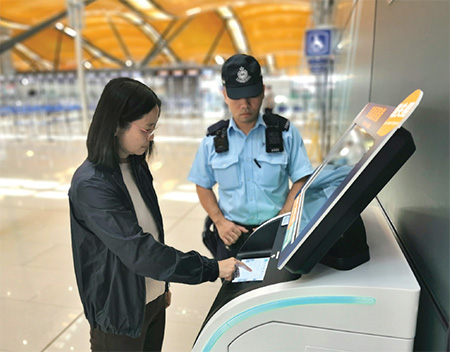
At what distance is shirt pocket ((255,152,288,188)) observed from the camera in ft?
6.14

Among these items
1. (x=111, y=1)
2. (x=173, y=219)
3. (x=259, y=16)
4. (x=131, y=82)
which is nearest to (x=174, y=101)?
(x=111, y=1)

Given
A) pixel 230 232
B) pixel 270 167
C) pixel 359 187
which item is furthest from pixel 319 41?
pixel 359 187

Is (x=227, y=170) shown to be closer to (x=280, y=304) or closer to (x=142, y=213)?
(x=142, y=213)

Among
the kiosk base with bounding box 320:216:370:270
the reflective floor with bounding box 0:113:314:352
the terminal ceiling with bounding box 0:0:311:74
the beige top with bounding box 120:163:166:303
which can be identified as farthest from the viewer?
the terminal ceiling with bounding box 0:0:311:74

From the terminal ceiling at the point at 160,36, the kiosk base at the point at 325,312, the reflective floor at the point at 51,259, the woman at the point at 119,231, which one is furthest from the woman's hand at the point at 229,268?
the terminal ceiling at the point at 160,36

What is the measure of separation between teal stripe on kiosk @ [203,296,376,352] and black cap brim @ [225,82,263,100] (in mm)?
971

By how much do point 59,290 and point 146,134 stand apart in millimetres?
2341

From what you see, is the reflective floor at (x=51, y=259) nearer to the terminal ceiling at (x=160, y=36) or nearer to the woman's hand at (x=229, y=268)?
the woman's hand at (x=229, y=268)

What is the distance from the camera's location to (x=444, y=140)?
0.99 m

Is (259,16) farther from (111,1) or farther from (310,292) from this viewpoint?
(310,292)

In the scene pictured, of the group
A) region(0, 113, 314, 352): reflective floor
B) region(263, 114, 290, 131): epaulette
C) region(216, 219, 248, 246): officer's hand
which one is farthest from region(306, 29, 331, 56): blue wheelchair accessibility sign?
region(216, 219, 248, 246): officer's hand

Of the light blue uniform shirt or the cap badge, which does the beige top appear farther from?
the cap badge

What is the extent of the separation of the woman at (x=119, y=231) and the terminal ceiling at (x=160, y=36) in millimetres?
22199

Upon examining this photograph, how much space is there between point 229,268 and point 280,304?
0.28 metres
